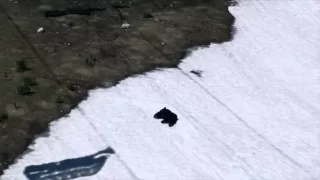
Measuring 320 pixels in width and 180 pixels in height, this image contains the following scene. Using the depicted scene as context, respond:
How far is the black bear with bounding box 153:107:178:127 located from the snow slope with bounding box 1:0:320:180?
131 millimetres

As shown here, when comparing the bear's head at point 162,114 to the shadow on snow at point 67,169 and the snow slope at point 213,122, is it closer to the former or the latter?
the snow slope at point 213,122

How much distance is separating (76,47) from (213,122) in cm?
460

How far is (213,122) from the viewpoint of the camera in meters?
11.6

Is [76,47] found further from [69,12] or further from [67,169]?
[67,169]

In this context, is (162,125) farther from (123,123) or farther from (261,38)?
(261,38)

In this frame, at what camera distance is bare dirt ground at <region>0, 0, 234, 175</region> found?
11.1 meters

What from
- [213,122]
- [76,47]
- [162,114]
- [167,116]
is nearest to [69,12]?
[76,47]

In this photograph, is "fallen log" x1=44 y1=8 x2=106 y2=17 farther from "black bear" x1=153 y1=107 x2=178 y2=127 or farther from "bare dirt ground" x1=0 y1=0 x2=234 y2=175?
"black bear" x1=153 y1=107 x2=178 y2=127

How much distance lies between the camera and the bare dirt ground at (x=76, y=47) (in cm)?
1105

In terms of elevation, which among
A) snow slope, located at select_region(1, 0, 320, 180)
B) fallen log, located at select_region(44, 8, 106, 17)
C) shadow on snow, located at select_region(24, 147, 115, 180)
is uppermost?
fallen log, located at select_region(44, 8, 106, 17)

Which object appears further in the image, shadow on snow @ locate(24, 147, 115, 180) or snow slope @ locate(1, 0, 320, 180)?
snow slope @ locate(1, 0, 320, 180)

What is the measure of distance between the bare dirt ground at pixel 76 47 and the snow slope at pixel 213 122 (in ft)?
1.48

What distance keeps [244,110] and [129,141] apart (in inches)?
127

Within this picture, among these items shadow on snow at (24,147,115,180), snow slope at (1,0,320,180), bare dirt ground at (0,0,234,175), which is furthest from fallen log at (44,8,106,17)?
shadow on snow at (24,147,115,180)
